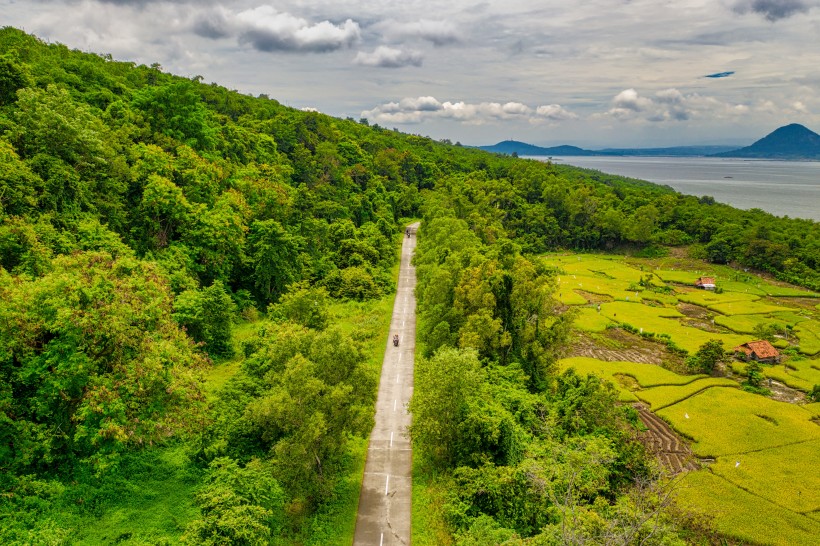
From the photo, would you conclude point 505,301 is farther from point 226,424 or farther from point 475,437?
point 226,424

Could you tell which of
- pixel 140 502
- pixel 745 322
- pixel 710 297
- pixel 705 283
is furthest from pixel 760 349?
pixel 140 502

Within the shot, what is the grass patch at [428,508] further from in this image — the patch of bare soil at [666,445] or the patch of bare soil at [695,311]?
the patch of bare soil at [695,311]

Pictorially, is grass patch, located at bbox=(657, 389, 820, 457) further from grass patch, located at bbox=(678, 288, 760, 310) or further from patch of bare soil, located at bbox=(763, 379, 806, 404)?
grass patch, located at bbox=(678, 288, 760, 310)

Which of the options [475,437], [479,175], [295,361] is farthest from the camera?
[479,175]

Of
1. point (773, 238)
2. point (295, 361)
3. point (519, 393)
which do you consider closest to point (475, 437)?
point (519, 393)

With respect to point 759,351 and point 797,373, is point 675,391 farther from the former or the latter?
point 797,373

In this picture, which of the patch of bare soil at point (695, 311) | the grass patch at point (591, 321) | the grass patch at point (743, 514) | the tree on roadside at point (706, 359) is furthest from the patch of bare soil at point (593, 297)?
the grass patch at point (743, 514)

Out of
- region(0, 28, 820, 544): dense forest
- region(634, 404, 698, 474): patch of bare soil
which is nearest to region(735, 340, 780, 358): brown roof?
region(634, 404, 698, 474): patch of bare soil
